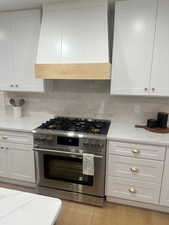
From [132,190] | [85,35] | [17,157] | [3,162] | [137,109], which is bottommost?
[132,190]

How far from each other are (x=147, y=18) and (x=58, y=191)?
7.65 ft

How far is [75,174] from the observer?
1958mm

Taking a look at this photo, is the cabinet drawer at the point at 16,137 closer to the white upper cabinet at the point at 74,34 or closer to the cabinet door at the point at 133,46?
the white upper cabinet at the point at 74,34

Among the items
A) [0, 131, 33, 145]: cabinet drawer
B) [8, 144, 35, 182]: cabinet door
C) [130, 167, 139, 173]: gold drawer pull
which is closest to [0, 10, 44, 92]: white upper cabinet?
[0, 131, 33, 145]: cabinet drawer

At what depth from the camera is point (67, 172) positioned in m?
1.98

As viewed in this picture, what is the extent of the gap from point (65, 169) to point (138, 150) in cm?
92

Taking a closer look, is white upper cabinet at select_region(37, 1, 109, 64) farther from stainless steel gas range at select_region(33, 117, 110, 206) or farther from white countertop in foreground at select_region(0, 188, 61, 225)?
white countertop in foreground at select_region(0, 188, 61, 225)

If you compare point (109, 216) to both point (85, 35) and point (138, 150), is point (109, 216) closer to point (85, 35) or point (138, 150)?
point (138, 150)

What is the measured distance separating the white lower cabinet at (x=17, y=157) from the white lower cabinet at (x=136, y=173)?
104 centimetres

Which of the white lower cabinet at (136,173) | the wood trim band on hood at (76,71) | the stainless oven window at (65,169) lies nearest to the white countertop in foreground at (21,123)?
the stainless oven window at (65,169)

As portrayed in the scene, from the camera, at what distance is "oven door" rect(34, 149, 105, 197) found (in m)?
1.87

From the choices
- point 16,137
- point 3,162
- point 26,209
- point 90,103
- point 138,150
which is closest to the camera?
point 26,209

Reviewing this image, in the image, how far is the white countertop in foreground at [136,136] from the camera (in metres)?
1.71

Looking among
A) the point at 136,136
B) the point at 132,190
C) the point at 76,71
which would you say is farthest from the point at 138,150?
the point at 76,71
